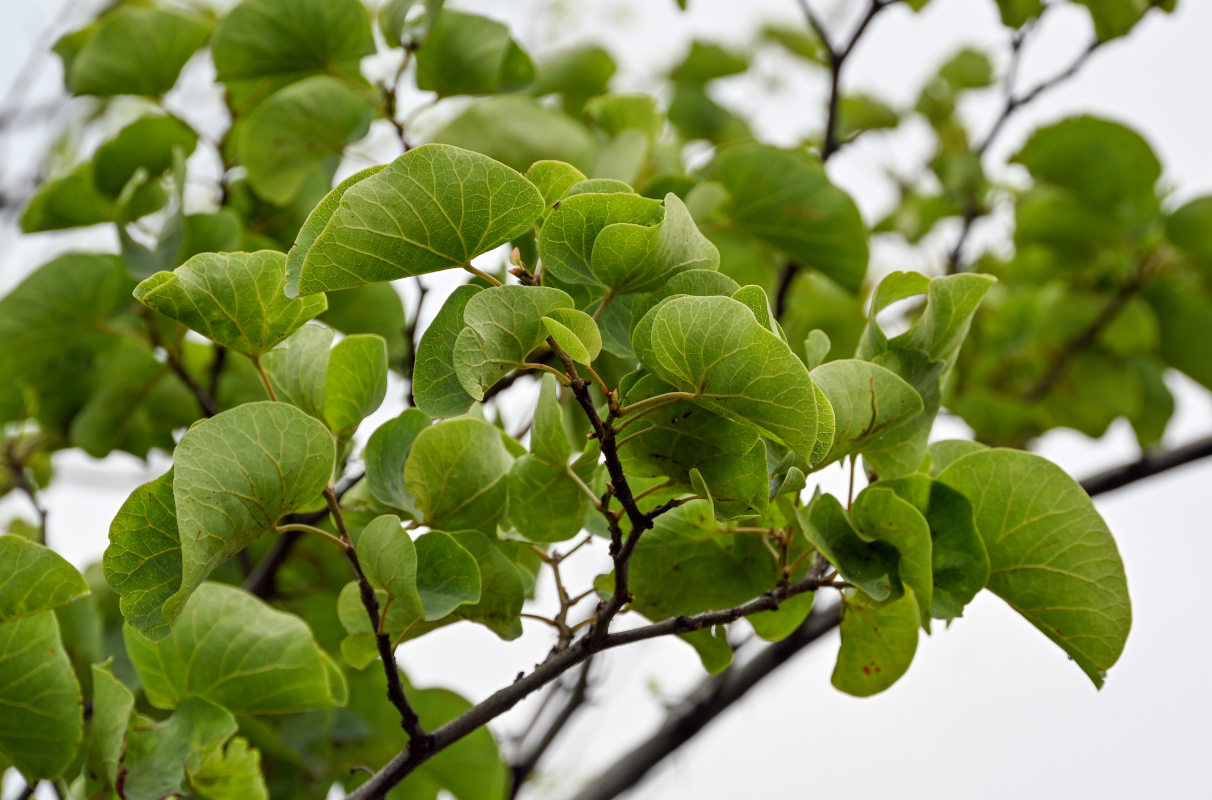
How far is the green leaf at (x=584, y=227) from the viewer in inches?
14.5

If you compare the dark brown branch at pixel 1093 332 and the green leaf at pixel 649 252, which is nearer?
the green leaf at pixel 649 252

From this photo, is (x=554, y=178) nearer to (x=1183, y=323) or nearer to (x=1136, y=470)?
(x=1136, y=470)

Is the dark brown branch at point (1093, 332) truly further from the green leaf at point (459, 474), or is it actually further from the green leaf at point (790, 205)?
the green leaf at point (459, 474)

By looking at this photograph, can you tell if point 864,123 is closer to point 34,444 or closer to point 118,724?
point 34,444

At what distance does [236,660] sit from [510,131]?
1.55 feet

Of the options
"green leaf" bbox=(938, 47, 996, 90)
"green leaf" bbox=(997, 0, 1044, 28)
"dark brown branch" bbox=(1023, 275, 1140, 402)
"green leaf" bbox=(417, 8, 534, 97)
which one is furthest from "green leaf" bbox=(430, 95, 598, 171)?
"green leaf" bbox=(938, 47, 996, 90)

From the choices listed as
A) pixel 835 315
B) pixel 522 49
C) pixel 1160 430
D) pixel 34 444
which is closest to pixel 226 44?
pixel 522 49

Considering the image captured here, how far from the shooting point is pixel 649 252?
37 centimetres

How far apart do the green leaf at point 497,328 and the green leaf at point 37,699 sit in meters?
0.28

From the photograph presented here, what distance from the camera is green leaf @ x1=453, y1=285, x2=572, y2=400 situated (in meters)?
0.34

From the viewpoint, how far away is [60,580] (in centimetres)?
45

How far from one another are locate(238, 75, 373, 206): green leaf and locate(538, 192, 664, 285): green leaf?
0.46m

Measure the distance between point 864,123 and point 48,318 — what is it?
3.60 feet

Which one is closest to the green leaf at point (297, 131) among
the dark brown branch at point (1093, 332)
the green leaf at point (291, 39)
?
the green leaf at point (291, 39)
